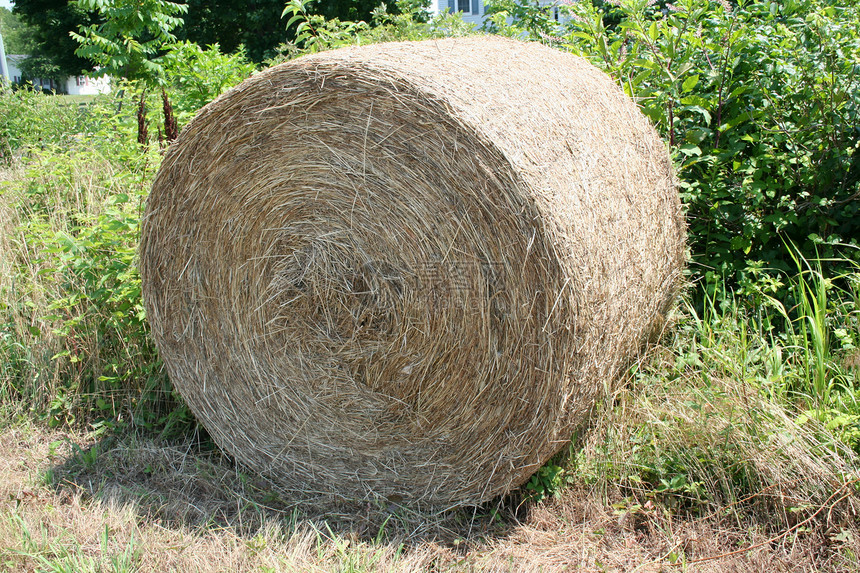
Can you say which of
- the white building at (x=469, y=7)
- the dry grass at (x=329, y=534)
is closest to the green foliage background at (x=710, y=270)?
the dry grass at (x=329, y=534)

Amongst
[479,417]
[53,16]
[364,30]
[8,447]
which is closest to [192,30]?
[53,16]

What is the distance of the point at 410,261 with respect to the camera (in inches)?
101

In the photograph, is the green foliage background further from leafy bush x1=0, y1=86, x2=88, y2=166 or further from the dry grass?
leafy bush x1=0, y1=86, x2=88, y2=166

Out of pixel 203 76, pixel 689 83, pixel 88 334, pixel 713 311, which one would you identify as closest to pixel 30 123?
pixel 203 76

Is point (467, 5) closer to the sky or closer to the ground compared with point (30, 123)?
closer to the sky

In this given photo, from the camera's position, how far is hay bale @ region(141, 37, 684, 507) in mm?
2352

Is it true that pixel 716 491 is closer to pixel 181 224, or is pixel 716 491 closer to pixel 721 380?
pixel 721 380

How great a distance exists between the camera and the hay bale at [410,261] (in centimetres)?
235

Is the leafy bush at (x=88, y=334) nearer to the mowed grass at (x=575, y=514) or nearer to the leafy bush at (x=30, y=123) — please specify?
the mowed grass at (x=575, y=514)

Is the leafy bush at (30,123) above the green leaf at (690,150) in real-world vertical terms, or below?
→ above

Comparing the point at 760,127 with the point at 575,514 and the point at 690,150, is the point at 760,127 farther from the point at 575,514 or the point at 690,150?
the point at 575,514

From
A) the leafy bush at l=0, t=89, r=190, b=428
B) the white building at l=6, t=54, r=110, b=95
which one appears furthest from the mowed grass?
the white building at l=6, t=54, r=110, b=95

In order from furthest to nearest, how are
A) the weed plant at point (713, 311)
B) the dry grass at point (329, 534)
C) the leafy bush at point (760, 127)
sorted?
the leafy bush at point (760, 127) → the weed plant at point (713, 311) → the dry grass at point (329, 534)

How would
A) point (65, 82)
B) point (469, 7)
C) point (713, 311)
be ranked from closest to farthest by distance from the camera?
point (713, 311) < point (469, 7) < point (65, 82)
